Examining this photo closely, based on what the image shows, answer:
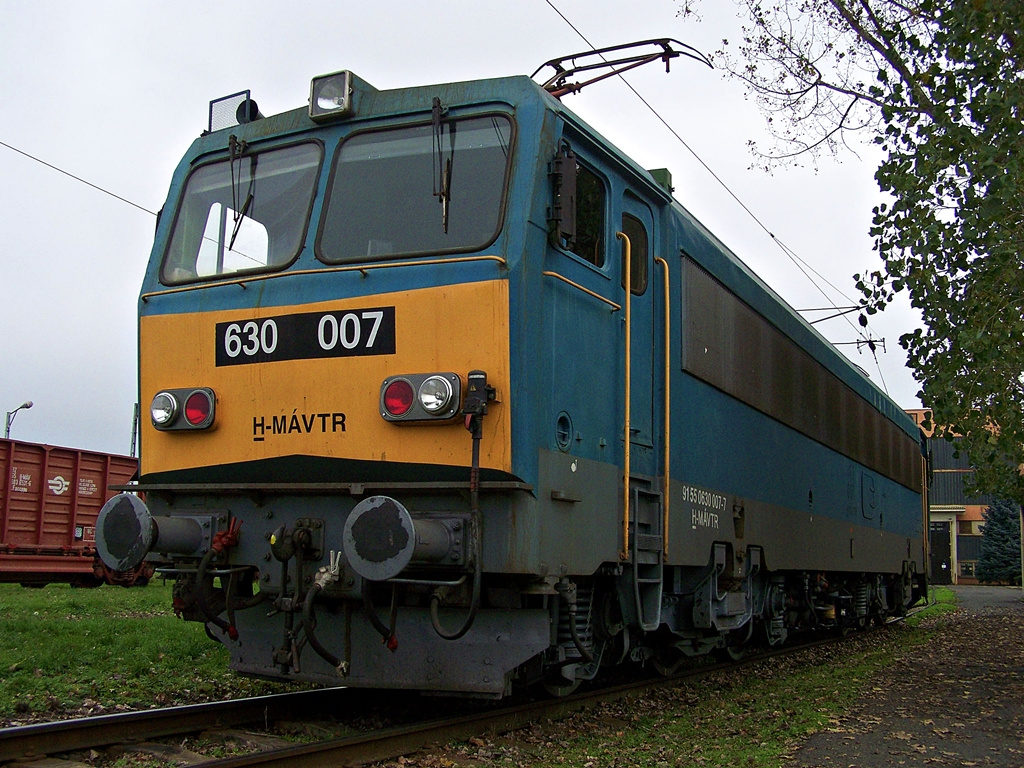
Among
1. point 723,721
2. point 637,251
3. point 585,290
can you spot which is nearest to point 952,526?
point 723,721

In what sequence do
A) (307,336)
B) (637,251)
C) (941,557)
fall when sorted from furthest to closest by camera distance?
(941,557), (637,251), (307,336)

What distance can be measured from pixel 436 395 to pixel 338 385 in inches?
26.0

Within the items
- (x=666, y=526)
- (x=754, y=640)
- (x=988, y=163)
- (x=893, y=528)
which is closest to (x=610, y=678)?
(x=666, y=526)

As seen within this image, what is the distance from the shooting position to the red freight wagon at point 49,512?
60.1 feet

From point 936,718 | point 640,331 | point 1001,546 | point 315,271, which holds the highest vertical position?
point 315,271

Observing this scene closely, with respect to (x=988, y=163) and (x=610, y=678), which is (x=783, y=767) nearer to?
(x=610, y=678)

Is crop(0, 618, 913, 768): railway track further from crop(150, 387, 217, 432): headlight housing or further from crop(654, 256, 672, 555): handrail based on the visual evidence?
crop(150, 387, 217, 432): headlight housing

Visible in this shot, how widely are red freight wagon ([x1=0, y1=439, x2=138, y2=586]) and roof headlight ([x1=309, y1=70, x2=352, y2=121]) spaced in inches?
542

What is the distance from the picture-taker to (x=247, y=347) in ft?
20.5

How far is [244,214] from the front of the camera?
6.72 metres

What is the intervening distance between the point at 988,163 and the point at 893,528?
390 inches

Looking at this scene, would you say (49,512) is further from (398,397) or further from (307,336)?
(398,397)

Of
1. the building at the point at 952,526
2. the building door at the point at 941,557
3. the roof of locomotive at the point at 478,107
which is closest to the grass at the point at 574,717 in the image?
the roof of locomotive at the point at 478,107

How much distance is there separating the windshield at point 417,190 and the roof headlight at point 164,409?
1314mm
